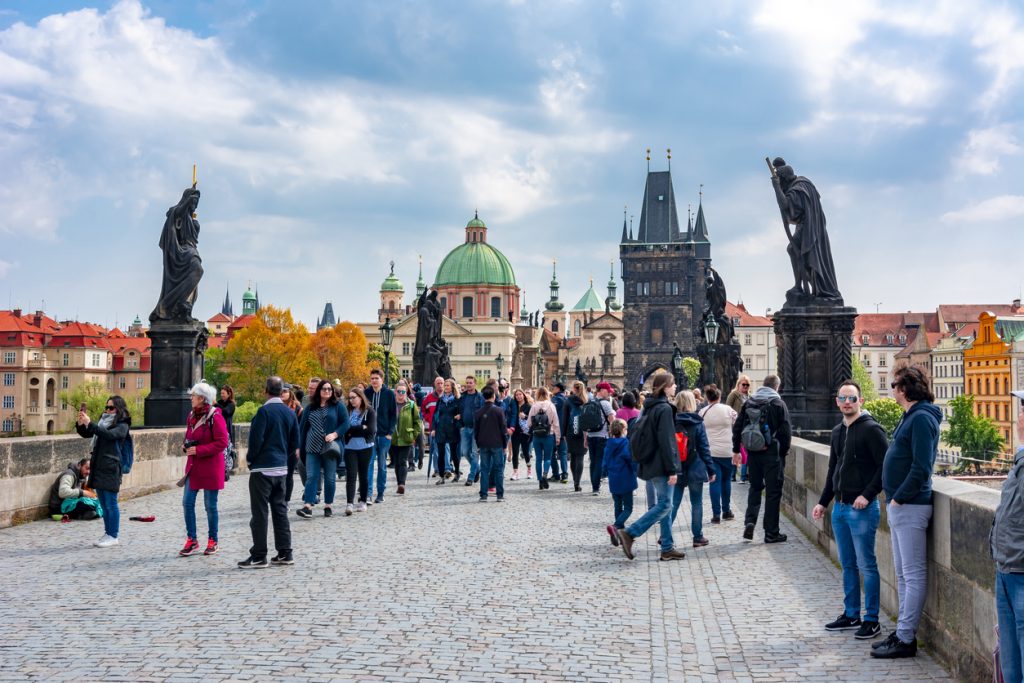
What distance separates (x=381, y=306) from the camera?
6442 inches

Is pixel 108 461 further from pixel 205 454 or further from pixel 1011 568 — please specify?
pixel 1011 568

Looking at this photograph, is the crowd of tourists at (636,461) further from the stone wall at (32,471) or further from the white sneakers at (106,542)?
the stone wall at (32,471)

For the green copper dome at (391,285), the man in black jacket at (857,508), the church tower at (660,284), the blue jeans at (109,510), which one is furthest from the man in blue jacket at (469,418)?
the green copper dome at (391,285)

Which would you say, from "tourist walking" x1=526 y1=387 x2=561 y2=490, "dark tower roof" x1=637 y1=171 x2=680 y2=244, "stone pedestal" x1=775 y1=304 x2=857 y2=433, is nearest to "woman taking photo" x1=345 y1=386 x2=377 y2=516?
"tourist walking" x1=526 y1=387 x2=561 y2=490

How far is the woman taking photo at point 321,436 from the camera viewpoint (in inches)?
482

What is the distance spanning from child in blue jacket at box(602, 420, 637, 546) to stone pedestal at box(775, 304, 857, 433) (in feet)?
15.6

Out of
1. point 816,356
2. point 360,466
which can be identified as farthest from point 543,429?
point 816,356

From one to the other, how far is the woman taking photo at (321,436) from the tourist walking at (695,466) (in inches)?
161

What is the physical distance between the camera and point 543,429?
16125 mm

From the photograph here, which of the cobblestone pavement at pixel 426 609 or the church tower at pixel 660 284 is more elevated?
the church tower at pixel 660 284

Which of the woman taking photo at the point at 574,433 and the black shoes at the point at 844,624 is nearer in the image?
the black shoes at the point at 844,624

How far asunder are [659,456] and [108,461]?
511cm

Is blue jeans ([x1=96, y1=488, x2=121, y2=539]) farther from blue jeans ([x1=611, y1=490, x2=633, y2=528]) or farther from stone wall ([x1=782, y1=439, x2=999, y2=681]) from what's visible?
stone wall ([x1=782, y1=439, x2=999, y2=681])

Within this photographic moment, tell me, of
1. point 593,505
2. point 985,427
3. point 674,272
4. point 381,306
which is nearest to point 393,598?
point 593,505
